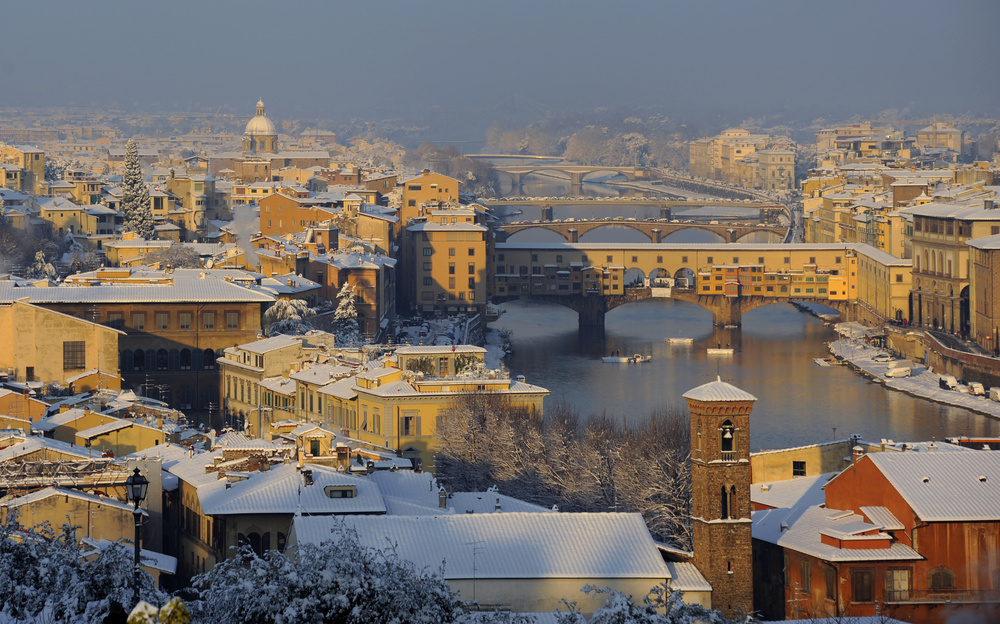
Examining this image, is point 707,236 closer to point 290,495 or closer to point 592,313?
point 592,313

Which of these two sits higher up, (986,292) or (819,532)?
(986,292)

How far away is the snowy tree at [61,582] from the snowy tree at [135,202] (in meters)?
22.4

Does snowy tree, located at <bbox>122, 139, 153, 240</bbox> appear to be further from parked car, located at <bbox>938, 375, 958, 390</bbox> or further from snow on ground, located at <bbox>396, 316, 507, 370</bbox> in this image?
parked car, located at <bbox>938, 375, 958, 390</bbox>

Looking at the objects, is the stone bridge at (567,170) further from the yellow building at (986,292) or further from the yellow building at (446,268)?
the yellow building at (986,292)

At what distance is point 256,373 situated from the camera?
55.4 ft

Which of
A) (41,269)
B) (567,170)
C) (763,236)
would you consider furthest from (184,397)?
(567,170)

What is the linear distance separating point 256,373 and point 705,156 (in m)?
64.0

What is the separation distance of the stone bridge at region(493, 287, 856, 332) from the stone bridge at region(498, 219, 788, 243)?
403 inches

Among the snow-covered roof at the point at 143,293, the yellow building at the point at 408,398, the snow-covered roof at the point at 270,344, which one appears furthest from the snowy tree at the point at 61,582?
the snow-covered roof at the point at 143,293

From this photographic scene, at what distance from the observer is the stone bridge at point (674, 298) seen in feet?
101

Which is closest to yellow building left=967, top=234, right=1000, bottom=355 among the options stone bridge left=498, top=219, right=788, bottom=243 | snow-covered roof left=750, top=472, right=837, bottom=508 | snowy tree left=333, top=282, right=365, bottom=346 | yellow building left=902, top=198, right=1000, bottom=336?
yellow building left=902, top=198, right=1000, bottom=336

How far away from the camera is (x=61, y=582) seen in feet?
20.0

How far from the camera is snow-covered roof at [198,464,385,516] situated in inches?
375

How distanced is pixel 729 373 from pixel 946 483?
45.9 feet
